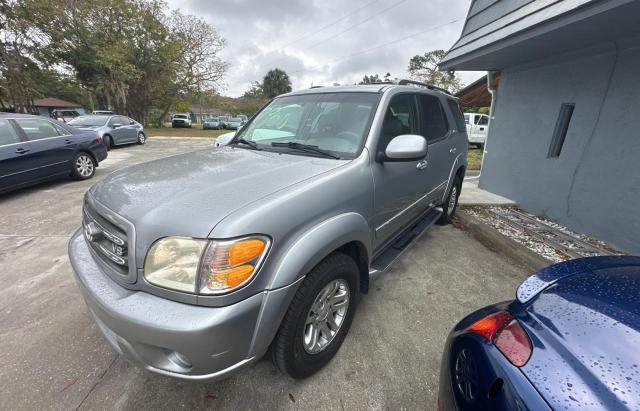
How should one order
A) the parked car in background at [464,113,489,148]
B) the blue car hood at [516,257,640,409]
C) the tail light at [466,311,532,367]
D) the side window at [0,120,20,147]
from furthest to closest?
the parked car in background at [464,113,489,148]
the side window at [0,120,20,147]
the tail light at [466,311,532,367]
the blue car hood at [516,257,640,409]

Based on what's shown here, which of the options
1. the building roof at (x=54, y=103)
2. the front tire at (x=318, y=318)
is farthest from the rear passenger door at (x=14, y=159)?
the building roof at (x=54, y=103)

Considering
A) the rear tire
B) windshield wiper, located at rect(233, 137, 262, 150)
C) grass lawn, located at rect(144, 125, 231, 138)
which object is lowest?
grass lawn, located at rect(144, 125, 231, 138)

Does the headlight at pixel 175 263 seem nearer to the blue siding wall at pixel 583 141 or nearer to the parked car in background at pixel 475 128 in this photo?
the blue siding wall at pixel 583 141

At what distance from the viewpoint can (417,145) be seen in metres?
2.04

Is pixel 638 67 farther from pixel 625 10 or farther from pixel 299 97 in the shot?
pixel 299 97

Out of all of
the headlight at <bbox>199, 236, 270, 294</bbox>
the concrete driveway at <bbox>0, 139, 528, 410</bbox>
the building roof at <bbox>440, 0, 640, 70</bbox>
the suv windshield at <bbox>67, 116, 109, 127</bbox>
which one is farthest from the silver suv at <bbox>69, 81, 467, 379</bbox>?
the suv windshield at <bbox>67, 116, 109, 127</bbox>

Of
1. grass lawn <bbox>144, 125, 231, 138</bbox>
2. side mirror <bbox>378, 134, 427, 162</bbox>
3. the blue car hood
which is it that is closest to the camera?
the blue car hood

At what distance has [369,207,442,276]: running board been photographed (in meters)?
2.35

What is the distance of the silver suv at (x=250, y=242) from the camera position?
1.24 meters

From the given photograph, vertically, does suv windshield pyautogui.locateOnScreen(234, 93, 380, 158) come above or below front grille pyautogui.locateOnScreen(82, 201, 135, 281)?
above

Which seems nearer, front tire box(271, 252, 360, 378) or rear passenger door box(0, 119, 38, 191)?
front tire box(271, 252, 360, 378)

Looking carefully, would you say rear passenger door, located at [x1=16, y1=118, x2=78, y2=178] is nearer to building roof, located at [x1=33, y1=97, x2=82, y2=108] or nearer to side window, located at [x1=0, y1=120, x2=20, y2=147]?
side window, located at [x1=0, y1=120, x2=20, y2=147]

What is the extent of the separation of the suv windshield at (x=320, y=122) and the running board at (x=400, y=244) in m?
0.95

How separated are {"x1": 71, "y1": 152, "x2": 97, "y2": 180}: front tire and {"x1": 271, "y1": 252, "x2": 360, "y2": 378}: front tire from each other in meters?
6.98
